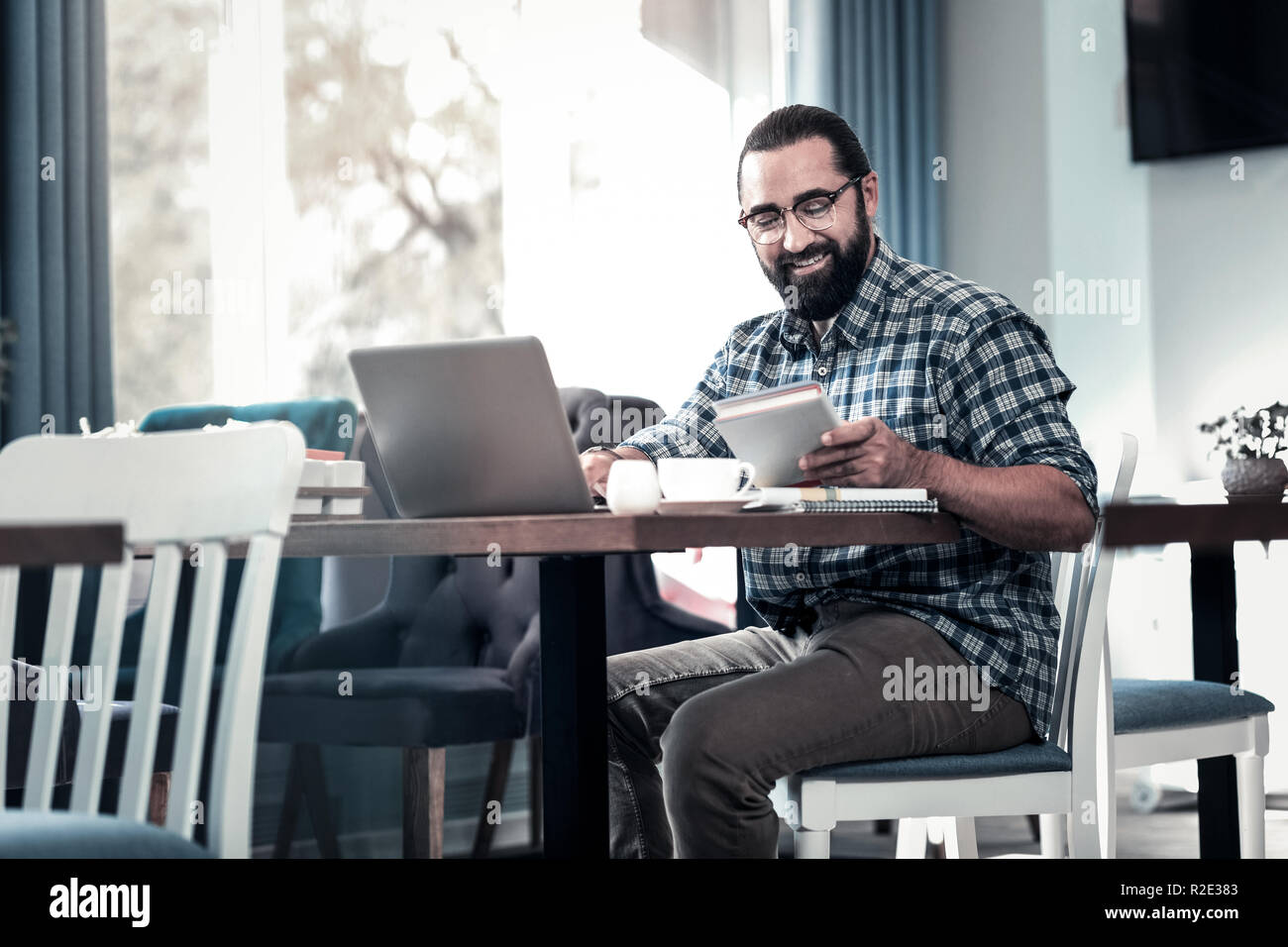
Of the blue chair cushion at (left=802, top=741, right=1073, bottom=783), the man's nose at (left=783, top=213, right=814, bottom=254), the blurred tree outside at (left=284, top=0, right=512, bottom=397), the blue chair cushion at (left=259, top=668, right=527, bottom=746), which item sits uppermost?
the blurred tree outside at (left=284, top=0, right=512, bottom=397)

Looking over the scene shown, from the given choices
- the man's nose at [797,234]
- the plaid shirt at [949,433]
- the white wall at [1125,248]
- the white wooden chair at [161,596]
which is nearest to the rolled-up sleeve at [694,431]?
the plaid shirt at [949,433]

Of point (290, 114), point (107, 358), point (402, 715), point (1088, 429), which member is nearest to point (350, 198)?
point (290, 114)

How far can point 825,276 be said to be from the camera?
1.82 m

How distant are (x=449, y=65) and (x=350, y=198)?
0.43 m

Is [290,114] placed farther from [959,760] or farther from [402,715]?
[959,760]

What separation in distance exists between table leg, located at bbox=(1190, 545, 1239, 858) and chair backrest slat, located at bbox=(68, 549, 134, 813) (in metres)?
1.43

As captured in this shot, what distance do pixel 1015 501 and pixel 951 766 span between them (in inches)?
11.5

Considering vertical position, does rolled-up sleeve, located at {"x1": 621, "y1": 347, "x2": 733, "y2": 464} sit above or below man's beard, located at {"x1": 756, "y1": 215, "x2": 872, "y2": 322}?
below

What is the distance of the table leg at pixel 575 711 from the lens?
130 centimetres

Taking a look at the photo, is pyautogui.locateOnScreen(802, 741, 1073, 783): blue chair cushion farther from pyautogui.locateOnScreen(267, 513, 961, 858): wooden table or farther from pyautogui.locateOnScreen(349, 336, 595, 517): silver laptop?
pyautogui.locateOnScreen(349, 336, 595, 517): silver laptop

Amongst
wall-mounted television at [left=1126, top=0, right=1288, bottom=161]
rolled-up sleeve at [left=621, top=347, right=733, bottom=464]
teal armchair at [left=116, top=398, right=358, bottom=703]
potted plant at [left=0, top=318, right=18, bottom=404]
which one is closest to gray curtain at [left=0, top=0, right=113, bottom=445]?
potted plant at [left=0, top=318, right=18, bottom=404]

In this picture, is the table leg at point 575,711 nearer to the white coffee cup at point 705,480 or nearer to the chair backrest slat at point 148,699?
the white coffee cup at point 705,480

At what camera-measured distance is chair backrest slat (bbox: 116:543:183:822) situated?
1.08m

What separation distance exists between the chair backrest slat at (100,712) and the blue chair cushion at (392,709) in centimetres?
109
